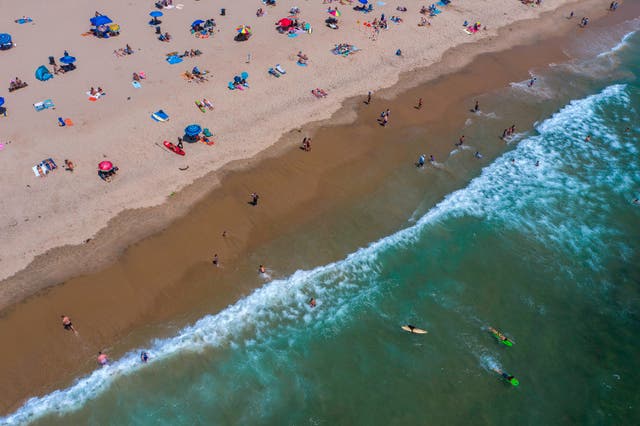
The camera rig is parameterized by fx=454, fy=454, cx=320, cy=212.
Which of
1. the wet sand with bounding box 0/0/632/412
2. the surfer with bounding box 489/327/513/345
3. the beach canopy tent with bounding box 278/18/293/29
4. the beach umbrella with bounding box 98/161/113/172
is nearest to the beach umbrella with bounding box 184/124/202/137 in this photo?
the wet sand with bounding box 0/0/632/412

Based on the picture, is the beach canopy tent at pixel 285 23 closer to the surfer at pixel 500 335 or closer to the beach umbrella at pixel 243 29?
the beach umbrella at pixel 243 29

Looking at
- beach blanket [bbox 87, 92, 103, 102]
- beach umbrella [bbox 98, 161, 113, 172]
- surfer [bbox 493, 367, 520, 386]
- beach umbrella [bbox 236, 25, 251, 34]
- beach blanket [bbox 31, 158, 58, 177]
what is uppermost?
beach umbrella [bbox 236, 25, 251, 34]

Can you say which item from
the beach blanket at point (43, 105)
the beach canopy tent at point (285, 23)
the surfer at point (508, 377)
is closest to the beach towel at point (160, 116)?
the beach blanket at point (43, 105)

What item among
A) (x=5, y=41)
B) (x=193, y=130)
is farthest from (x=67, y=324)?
(x=5, y=41)

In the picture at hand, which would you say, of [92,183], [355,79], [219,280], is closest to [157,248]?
[219,280]

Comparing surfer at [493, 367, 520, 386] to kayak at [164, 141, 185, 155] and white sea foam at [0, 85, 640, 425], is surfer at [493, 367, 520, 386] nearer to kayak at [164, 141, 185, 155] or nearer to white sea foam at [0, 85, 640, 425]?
white sea foam at [0, 85, 640, 425]

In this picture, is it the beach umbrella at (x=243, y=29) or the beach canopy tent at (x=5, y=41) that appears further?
→ the beach umbrella at (x=243, y=29)

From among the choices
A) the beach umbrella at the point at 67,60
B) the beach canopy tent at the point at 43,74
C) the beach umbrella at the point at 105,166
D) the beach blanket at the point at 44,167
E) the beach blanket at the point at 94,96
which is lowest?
the beach blanket at the point at 44,167

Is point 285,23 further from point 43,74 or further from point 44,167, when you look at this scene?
point 44,167
